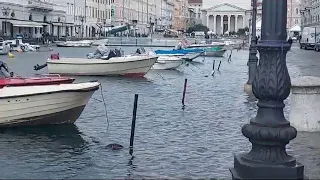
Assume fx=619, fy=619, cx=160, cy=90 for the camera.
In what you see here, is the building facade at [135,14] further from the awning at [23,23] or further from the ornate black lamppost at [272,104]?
the ornate black lamppost at [272,104]

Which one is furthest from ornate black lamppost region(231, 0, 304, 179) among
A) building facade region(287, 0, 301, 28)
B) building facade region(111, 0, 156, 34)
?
building facade region(287, 0, 301, 28)

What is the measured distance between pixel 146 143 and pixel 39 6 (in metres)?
104

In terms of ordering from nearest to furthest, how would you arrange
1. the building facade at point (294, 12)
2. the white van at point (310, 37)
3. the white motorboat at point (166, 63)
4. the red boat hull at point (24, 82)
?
the red boat hull at point (24, 82), the white motorboat at point (166, 63), the white van at point (310, 37), the building facade at point (294, 12)

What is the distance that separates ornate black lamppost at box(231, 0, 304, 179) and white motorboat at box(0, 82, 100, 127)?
884 cm

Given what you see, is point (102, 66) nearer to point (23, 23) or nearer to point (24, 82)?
point (24, 82)

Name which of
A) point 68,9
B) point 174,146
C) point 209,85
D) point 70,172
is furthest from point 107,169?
point 68,9

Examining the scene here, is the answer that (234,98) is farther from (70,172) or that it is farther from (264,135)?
(264,135)

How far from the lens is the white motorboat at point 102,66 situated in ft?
119

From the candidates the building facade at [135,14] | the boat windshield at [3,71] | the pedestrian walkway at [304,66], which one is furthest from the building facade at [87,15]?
the boat windshield at [3,71]

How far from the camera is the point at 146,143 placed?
14.0 m

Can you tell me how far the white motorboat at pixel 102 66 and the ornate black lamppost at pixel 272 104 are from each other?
2910 cm

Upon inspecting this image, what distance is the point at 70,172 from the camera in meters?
11.0

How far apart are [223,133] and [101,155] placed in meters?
3.90

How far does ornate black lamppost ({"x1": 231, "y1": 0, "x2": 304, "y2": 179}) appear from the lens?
741cm
